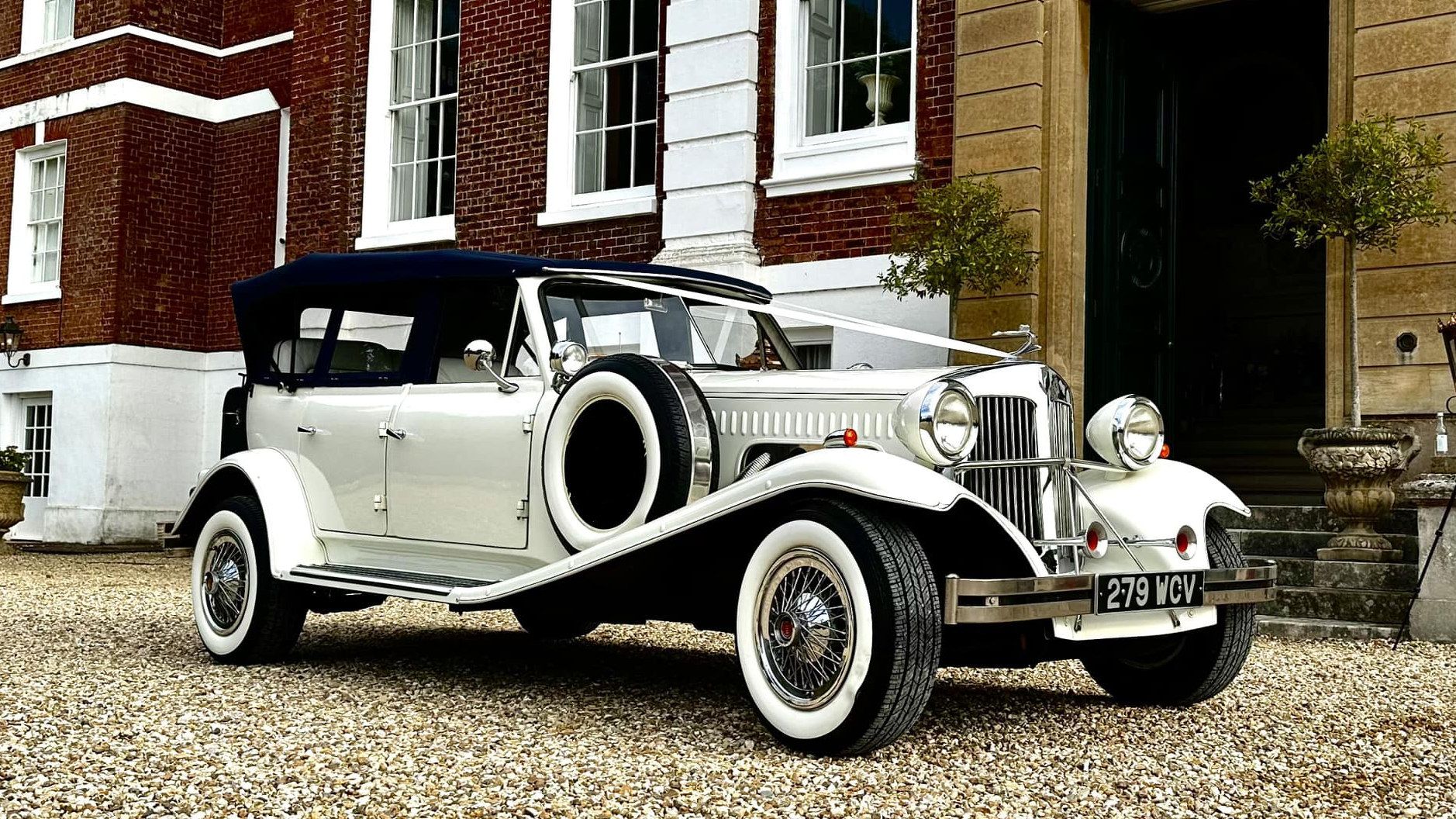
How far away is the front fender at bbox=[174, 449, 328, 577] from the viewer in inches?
241

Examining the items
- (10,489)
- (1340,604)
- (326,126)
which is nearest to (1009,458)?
(1340,604)

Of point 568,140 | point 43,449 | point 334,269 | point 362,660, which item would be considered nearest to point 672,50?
point 568,140

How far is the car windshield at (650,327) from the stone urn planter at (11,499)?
10460 millimetres

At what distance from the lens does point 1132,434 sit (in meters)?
5.05

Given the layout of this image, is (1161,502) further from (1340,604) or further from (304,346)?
(304,346)

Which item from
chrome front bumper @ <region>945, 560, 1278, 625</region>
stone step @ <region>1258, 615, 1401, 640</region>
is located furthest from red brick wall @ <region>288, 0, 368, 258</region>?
chrome front bumper @ <region>945, 560, 1278, 625</region>

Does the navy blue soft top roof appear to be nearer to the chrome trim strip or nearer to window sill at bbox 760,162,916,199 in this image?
the chrome trim strip

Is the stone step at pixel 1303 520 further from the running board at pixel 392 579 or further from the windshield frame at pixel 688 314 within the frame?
the running board at pixel 392 579

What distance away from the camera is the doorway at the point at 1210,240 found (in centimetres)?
1043

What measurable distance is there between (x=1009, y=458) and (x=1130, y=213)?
6499 millimetres

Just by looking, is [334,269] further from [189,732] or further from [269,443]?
[189,732]

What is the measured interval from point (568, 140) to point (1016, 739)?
9.13 m

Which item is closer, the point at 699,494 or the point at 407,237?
the point at 699,494

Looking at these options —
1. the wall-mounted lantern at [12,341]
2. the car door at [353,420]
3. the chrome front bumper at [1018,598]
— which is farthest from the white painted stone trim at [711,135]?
the wall-mounted lantern at [12,341]
